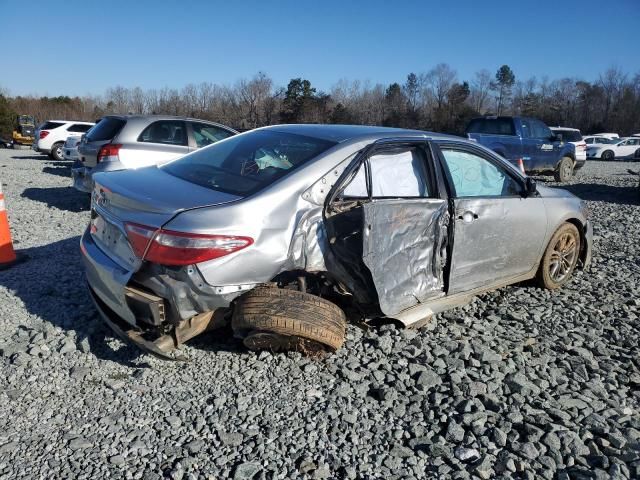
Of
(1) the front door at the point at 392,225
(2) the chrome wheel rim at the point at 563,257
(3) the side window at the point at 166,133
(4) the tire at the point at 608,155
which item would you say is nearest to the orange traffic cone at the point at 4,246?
(1) the front door at the point at 392,225

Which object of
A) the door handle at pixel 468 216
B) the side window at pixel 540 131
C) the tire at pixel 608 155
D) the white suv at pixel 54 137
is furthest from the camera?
the tire at pixel 608 155

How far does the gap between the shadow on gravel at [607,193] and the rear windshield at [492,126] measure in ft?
7.91

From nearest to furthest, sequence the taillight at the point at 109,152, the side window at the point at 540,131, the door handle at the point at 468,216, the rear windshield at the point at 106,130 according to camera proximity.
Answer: the door handle at the point at 468,216 → the taillight at the point at 109,152 → the rear windshield at the point at 106,130 → the side window at the point at 540,131

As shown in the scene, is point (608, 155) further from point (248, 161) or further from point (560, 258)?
point (248, 161)

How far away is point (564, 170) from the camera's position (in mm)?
16000

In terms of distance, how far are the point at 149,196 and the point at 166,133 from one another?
620 centimetres

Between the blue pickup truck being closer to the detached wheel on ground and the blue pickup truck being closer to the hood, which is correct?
the hood

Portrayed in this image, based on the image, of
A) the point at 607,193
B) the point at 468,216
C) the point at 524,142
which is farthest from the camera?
the point at 524,142

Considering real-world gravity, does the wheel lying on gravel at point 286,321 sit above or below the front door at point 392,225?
below

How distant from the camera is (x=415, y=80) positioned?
65062mm

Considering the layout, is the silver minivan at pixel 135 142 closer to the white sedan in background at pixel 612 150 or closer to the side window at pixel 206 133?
the side window at pixel 206 133

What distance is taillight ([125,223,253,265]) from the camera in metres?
2.91

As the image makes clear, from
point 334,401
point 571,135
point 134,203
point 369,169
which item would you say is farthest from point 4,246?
point 571,135

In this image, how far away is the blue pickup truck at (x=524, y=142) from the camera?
14.5 meters
